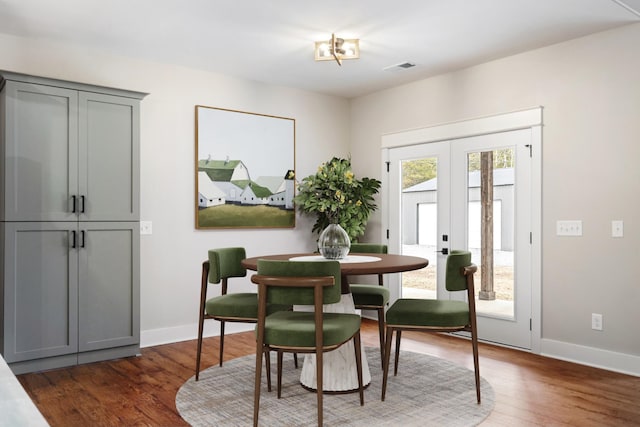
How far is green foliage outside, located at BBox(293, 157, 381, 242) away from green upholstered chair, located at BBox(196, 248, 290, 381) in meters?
1.67

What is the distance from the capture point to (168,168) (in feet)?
14.8

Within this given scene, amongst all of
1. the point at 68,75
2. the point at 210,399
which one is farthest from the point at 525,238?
the point at 68,75

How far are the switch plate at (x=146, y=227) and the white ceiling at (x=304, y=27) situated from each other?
1447 mm

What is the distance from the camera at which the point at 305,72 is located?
15.8ft

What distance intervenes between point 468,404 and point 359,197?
2.71 m

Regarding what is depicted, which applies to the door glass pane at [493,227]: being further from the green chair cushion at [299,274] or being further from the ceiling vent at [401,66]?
the green chair cushion at [299,274]

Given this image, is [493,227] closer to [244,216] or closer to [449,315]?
[449,315]

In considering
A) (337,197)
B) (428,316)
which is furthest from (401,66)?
(428,316)

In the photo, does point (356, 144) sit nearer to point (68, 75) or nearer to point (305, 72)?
point (305, 72)

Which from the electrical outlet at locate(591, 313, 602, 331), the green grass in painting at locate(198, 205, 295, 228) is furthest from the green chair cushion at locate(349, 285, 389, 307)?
the green grass in painting at locate(198, 205, 295, 228)

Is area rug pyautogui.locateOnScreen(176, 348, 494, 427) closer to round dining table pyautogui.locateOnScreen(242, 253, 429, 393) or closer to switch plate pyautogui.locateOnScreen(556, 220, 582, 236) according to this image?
round dining table pyautogui.locateOnScreen(242, 253, 429, 393)

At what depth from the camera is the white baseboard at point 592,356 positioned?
3549mm

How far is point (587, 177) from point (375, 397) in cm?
235

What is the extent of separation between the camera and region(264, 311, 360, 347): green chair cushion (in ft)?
8.27
